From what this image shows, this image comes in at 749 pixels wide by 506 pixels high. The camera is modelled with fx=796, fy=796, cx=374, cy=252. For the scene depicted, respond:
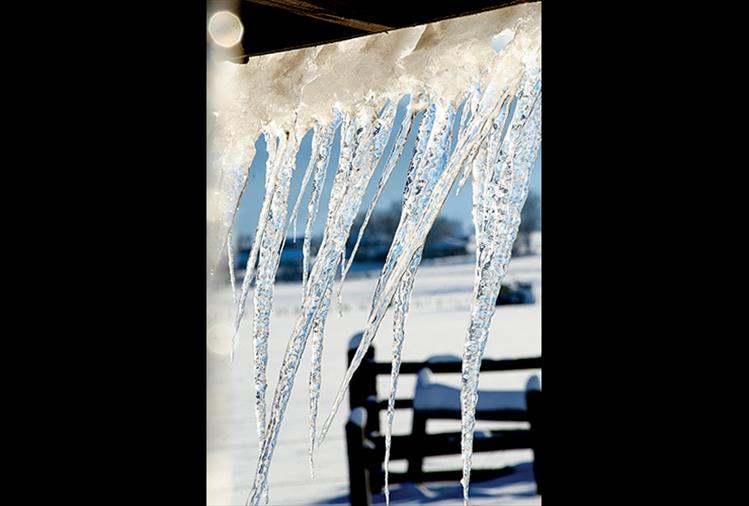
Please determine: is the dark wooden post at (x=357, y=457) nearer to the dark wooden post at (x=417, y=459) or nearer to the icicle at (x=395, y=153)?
the dark wooden post at (x=417, y=459)

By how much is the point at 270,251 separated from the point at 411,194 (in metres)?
0.60

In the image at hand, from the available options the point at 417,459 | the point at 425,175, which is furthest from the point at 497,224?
the point at 417,459

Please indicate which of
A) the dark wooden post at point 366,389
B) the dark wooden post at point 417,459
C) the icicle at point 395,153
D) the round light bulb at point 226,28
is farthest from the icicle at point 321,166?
the dark wooden post at point 366,389

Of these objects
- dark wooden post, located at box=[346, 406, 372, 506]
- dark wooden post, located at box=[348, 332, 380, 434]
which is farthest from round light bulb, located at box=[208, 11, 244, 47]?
dark wooden post, located at box=[348, 332, 380, 434]

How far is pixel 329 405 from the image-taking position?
10359 millimetres

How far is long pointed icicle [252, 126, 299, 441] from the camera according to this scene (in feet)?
7.29

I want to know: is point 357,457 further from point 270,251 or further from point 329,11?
point 329,11

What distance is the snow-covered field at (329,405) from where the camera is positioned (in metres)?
1.67

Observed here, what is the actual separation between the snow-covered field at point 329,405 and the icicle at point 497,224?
540 mm

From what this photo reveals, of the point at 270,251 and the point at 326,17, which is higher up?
the point at 326,17

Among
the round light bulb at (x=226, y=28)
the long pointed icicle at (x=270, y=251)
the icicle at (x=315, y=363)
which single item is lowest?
the icicle at (x=315, y=363)
